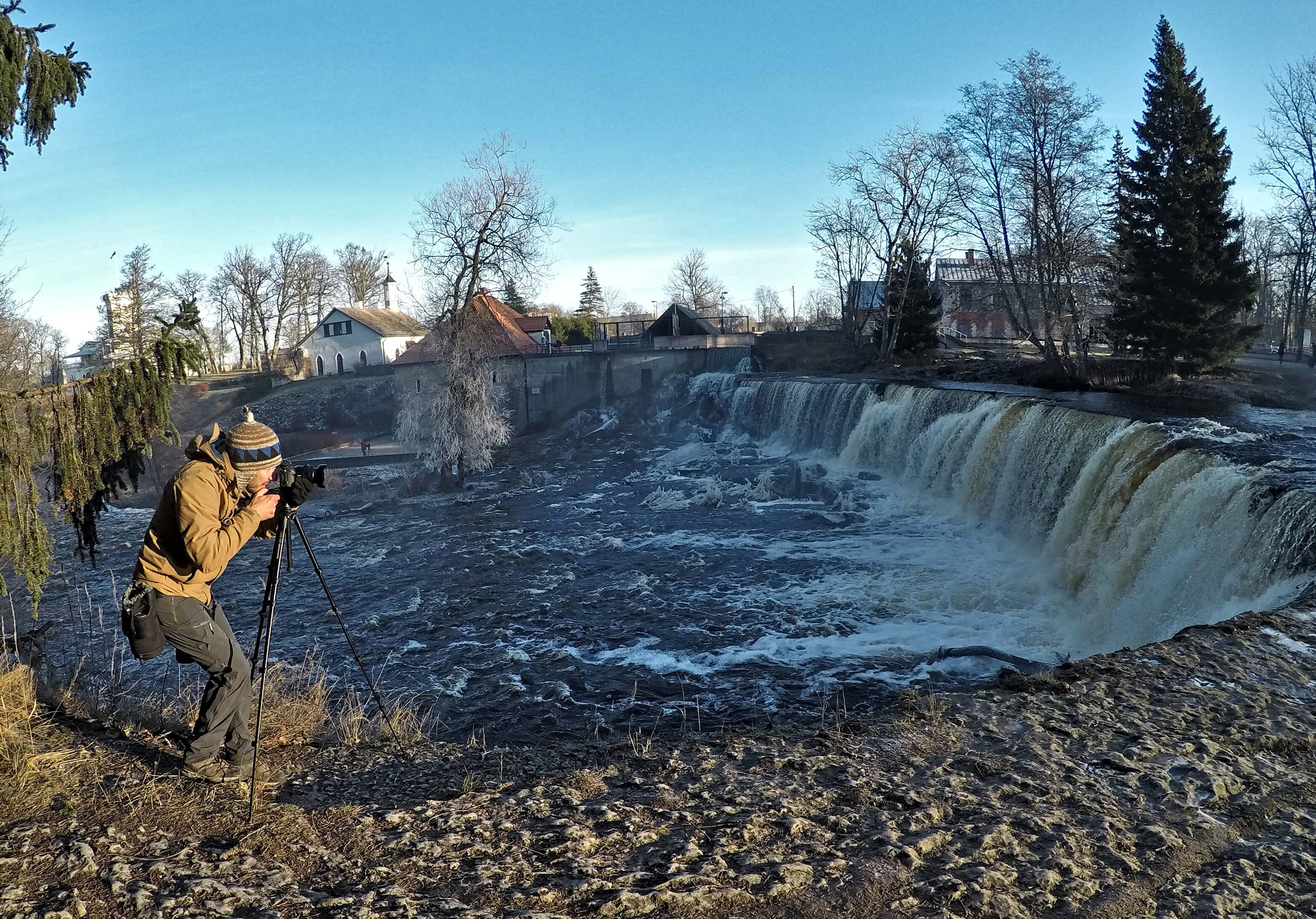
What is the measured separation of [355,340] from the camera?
5359 cm

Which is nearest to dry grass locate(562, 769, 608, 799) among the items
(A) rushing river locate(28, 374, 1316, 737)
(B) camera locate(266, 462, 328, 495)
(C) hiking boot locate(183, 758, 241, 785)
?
(C) hiking boot locate(183, 758, 241, 785)

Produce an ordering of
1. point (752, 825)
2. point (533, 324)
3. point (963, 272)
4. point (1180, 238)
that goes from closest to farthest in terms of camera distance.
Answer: point (752, 825) → point (1180, 238) → point (533, 324) → point (963, 272)

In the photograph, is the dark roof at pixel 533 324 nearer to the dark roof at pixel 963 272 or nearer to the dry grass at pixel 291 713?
the dark roof at pixel 963 272

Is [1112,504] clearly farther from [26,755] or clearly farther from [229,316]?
[229,316]

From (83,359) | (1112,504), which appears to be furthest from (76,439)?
(83,359)

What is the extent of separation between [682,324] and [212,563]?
136 feet

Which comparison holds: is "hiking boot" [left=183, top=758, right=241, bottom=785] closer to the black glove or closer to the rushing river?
the black glove

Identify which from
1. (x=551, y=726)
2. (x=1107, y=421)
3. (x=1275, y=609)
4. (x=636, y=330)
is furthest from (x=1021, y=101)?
(x=636, y=330)

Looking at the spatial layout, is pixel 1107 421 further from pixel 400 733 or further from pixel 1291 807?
pixel 400 733

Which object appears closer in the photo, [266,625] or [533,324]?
[266,625]

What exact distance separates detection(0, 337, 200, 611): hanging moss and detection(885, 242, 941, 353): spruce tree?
3231 centimetres

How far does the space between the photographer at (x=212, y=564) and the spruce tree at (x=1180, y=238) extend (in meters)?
24.1

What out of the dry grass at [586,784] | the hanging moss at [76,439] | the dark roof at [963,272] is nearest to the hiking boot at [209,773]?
the dry grass at [586,784]

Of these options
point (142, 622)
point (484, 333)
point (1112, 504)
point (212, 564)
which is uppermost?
point (484, 333)
